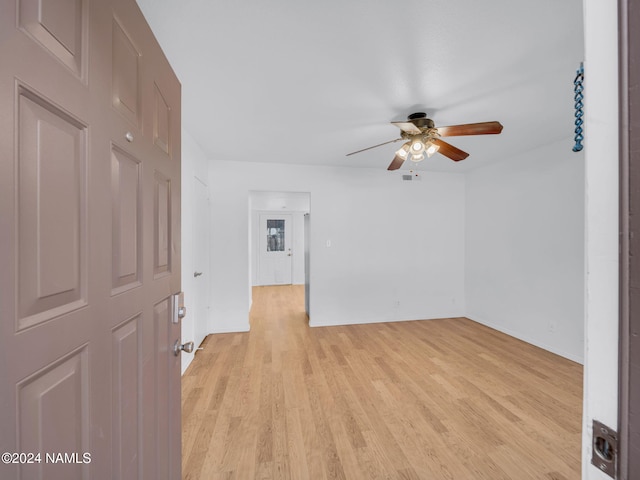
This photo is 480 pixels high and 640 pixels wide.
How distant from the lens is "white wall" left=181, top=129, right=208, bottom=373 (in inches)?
98.3

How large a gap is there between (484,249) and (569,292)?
1176 millimetres

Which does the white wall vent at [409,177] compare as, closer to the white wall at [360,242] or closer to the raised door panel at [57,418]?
the white wall at [360,242]

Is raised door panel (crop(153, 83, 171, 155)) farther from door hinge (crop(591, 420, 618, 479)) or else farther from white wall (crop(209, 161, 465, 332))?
white wall (crop(209, 161, 465, 332))

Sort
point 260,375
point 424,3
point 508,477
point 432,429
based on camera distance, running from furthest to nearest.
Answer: point 260,375 < point 432,429 < point 508,477 < point 424,3

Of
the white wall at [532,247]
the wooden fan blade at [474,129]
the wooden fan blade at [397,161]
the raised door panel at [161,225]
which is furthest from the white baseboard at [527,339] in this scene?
the raised door panel at [161,225]

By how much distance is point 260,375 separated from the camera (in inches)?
96.0

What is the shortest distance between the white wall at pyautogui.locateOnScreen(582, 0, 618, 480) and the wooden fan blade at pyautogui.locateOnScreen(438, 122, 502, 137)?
5.35 ft

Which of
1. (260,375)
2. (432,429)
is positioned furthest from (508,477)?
(260,375)

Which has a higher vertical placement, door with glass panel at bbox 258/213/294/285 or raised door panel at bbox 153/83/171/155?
raised door panel at bbox 153/83/171/155

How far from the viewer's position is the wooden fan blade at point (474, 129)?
1.83 m

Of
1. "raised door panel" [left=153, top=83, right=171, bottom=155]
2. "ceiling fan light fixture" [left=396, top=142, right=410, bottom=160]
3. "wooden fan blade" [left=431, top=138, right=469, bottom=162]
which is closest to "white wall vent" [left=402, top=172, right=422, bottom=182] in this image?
"wooden fan blade" [left=431, top=138, right=469, bottom=162]

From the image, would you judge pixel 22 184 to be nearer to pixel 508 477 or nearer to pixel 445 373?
pixel 508 477

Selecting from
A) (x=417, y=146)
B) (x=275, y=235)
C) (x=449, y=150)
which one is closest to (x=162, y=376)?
(x=417, y=146)
